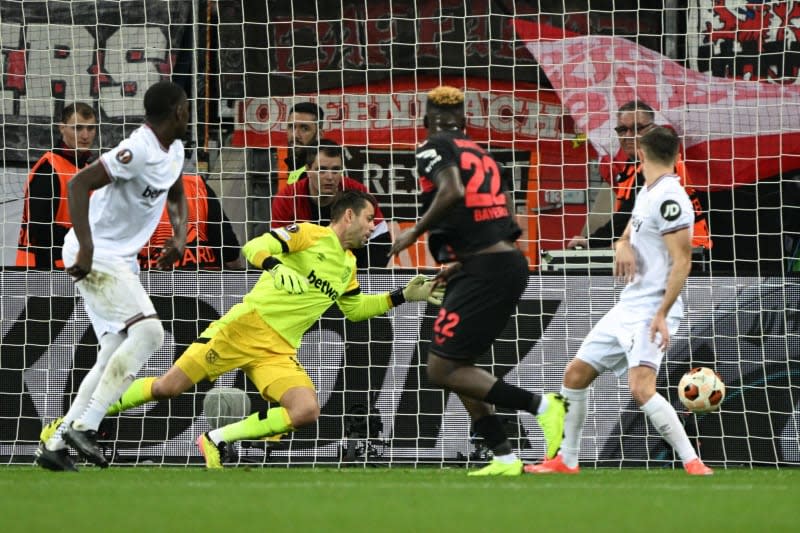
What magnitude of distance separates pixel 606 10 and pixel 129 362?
23.1 ft

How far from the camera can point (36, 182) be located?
10.6m

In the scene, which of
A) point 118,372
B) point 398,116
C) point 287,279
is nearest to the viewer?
point 118,372

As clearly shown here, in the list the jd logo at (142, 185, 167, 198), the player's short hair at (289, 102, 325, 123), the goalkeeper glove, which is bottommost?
the goalkeeper glove

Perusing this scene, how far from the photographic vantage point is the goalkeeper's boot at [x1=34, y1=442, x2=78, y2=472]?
7.56 m

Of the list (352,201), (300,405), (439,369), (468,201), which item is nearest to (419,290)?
(352,201)

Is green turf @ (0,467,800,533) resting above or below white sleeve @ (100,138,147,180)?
below

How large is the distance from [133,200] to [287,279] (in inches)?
42.8

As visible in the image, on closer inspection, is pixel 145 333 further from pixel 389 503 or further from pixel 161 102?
pixel 389 503

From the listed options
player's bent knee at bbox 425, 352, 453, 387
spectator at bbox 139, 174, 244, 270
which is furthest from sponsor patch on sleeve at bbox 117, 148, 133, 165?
spectator at bbox 139, 174, 244, 270

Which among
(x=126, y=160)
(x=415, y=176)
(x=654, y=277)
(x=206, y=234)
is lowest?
(x=654, y=277)

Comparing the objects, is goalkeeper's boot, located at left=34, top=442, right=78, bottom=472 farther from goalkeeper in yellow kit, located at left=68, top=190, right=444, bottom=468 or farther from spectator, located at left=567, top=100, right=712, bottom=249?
spectator, located at left=567, top=100, right=712, bottom=249

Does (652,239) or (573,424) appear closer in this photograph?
(652,239)

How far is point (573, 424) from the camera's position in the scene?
8055 mm

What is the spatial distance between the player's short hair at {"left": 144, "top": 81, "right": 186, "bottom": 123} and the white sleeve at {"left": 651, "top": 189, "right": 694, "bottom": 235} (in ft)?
8.79
